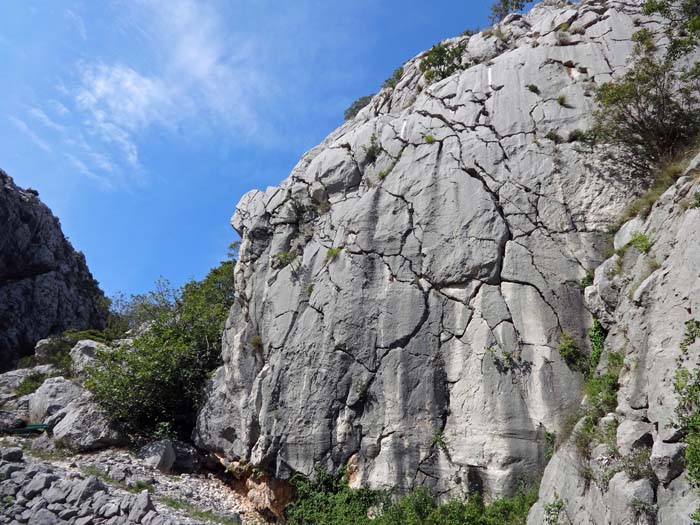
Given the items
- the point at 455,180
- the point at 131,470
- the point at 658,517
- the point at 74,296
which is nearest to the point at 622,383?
the point at 658,517

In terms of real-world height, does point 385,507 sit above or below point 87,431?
below

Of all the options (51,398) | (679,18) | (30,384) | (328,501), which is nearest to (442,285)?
(328,501)

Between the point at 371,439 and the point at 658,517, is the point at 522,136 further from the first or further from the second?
the point at 658,517

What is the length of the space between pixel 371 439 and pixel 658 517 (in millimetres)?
7201

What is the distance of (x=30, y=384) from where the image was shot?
23547 mm

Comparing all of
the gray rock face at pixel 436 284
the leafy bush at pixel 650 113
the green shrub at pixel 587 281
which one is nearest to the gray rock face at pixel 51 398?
the gray rock face at pixel 436 284

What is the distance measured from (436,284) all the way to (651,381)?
6.47 meters

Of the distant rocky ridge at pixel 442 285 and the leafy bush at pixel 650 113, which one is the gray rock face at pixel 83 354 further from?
the leafy bush at pixel 650 113

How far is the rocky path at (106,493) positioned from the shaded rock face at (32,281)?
23.3 metres

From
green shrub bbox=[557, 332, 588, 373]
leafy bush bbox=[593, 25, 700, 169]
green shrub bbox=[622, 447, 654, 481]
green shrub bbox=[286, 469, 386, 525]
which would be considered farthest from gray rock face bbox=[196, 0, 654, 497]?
green shrub bbox=[622, 447, 654, 481]

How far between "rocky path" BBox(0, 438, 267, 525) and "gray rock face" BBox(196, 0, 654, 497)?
150 cm

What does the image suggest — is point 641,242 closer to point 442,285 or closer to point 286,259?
point 442,285

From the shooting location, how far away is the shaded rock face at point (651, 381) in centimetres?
772

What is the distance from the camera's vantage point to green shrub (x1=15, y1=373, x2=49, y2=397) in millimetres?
23172
